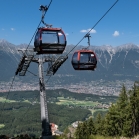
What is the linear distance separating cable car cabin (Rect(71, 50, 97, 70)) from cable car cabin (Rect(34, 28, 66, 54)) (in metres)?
1.68

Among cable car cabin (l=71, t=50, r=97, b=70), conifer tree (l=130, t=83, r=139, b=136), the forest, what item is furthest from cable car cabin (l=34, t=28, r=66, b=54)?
conifer tree (l=130, t=83, r=139, b=136)

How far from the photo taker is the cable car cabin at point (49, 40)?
9.95 meters

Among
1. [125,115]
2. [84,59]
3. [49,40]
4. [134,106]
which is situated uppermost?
[49,40]

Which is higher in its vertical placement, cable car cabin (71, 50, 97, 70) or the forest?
cable car cabin (71, 50, 97, 70)

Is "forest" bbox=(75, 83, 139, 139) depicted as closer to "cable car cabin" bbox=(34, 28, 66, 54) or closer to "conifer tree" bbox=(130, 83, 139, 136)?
"conifer tree" bbox=(130, 83, 139, 136)

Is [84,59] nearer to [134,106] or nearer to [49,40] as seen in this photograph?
[49,40]

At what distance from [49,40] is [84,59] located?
2.76 meters

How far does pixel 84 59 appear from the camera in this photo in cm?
1220

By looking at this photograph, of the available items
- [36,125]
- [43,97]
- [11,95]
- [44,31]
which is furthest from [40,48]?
[11,95]

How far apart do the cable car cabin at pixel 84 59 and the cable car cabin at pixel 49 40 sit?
168 centimetres

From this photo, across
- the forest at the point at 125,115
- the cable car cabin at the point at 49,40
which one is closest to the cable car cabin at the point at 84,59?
the cable car cabin at the point at 49,40

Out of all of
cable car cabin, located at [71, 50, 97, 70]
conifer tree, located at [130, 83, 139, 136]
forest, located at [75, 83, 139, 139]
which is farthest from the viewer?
forest, located at [75, 83, 139, 139]

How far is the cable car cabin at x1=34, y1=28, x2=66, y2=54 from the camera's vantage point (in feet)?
32.7

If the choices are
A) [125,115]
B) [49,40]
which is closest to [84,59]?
[49,40]
